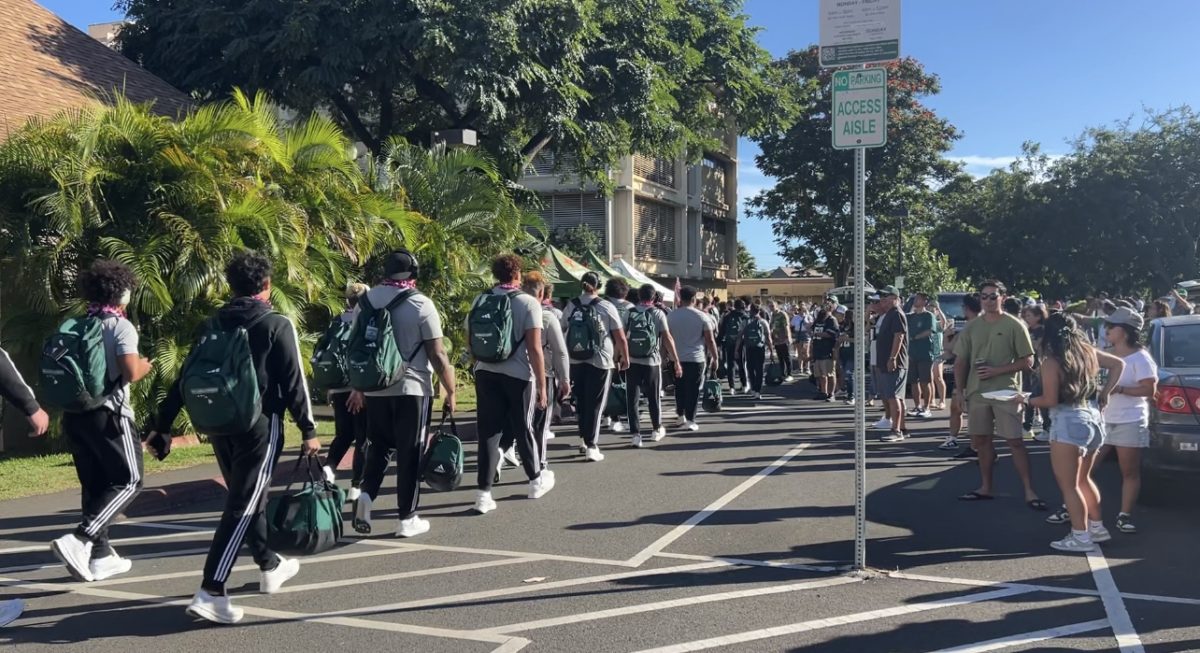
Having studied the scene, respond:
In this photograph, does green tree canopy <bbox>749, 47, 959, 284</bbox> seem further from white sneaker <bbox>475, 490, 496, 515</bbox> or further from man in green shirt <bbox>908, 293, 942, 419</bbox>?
white sneaker <bbox>475, 490, 496, 515</bbox>

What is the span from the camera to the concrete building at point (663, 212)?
36.6 meters

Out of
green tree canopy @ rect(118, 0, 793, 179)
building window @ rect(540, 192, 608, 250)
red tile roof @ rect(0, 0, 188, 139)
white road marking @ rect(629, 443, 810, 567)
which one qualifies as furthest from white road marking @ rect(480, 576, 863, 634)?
building window @ rect(540, 192, 608, 250)

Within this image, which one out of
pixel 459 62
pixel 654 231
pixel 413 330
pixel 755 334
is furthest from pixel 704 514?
pixel 654 231

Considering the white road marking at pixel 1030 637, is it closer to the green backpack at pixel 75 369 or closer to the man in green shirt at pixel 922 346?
the green backpack at pixel 75 369

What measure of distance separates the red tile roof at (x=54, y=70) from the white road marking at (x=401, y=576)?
1013 centimetres

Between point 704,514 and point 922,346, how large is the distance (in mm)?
6919

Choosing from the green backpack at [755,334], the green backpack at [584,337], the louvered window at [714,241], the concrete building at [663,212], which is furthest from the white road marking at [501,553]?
the louvered window at [714,241]

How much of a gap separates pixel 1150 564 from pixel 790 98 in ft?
73.5

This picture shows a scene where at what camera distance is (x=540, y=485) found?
8.38 metres

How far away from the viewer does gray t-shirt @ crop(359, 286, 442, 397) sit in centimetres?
676

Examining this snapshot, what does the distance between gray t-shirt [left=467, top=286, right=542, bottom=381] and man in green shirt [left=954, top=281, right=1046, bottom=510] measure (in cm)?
373

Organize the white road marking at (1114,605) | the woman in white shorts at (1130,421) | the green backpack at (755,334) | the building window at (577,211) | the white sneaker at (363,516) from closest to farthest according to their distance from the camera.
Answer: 1. the white road marking at (1114,605)
2. the white sneaker at (363,516)
3. the woman in white shorts at (1130,421)
4. the green backpack at (755,334)
5. the building window at (577,211)

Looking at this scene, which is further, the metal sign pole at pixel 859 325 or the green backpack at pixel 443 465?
the green backpack at pixel 443 465

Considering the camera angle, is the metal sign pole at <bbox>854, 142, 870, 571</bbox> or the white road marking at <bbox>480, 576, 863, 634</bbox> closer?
the white road marking at <bbox>480, 576, 863, 634</bbox>
